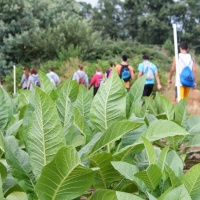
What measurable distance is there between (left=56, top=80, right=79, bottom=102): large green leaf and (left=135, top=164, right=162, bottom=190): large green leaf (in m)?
0.41

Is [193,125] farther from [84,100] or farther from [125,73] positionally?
[125,73]

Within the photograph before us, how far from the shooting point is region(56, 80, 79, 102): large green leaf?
154 centimetres

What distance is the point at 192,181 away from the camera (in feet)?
3.81

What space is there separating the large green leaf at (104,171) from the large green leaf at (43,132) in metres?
0.14

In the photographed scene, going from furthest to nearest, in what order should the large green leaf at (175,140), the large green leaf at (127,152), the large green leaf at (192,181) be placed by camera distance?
the large green leaf at (175,140) → the large green leaf at (127,152) → the large green leaf at (192,181)

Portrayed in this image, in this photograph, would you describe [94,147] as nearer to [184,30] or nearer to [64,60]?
[64,60]

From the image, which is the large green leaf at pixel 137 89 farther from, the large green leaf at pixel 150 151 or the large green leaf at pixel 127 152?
the large green leaf at pixel 150 151

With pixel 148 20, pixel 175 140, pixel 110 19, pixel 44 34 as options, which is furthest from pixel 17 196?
pixel 110 19

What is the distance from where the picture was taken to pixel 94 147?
4.00 feet

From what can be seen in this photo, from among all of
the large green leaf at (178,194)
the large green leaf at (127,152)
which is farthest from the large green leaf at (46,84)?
the large green leaf at (178,194)

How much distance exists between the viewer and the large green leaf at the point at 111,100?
1.42 metres

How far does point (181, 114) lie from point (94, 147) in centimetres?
104

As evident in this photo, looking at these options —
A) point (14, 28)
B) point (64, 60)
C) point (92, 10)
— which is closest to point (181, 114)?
point (64, 60)

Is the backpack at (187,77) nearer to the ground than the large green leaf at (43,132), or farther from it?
nearer to the ground
